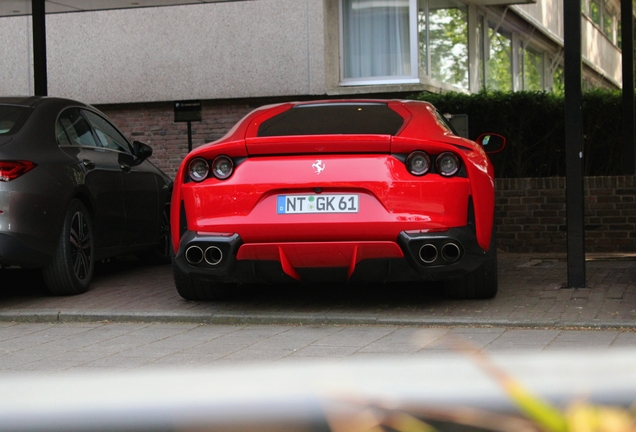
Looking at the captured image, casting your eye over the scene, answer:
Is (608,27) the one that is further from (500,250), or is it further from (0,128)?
(0,128)

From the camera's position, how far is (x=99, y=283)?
7.82 m

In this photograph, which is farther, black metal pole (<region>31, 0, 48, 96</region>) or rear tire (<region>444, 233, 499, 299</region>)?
black metal pole (<region>31, 0, 48, 96</region>)

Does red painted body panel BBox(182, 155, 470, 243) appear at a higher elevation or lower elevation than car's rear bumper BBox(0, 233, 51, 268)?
higher

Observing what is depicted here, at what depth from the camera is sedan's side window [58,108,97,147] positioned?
719cm

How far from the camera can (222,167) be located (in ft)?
18.9

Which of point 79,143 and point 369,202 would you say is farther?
point 79,143

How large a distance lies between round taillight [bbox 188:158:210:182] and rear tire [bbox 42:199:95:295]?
1.31 meters

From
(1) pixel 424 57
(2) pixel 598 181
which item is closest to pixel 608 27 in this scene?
(1) pixel 424 57

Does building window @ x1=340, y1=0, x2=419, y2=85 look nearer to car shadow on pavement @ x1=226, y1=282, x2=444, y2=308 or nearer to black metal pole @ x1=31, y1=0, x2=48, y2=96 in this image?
black metal pole @ x1=31, y1=0, x2=48, y2=96

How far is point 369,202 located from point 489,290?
1240 millimetres

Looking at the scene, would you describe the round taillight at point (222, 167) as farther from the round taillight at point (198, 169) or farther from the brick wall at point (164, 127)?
the brick wall at point (164, 127)

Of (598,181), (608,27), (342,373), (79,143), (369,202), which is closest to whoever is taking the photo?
(342,373)

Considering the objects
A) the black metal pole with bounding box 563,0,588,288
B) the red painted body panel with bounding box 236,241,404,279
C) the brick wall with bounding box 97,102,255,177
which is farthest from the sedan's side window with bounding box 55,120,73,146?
the brick wall with bounding box 97,102,255,177

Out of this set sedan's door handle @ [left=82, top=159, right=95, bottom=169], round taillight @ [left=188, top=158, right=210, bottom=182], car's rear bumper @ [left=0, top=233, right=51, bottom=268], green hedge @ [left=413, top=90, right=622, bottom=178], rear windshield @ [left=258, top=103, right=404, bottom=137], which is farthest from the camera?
green hedge @ [left=413, top=90, right=622, bottom=178]
